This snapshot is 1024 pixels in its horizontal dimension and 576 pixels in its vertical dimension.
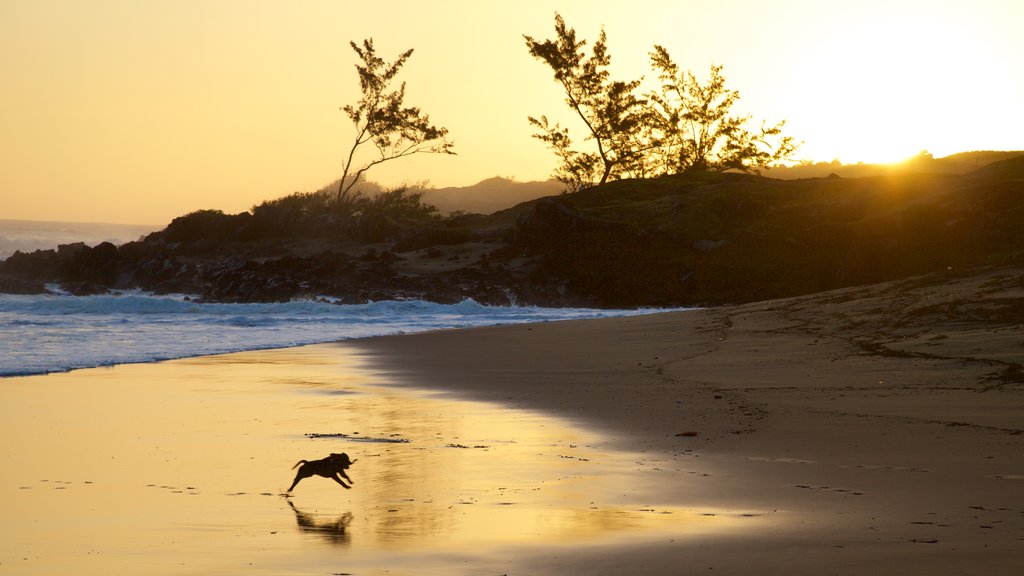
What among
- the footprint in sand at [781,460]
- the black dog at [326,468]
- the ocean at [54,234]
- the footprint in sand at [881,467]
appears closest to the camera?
the black dog at [326,468]

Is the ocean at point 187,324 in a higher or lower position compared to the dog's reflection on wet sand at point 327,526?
higher

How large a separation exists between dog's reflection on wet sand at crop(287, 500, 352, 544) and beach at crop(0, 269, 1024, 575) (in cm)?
3

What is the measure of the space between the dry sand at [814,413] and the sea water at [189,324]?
14.6ft

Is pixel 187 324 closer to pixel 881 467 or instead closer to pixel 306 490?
pixel 306 490

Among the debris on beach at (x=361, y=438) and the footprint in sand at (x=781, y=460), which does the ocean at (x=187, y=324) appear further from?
the footprint in sand at (x=781, y=460)

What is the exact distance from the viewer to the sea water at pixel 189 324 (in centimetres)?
1977

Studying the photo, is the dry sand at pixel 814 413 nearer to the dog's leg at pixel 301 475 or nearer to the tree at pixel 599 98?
the dog's leg at pixel 301 475

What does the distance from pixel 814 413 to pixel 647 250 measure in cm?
2888

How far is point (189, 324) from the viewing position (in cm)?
2936

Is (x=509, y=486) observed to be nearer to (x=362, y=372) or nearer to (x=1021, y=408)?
(x=1021, y=408)

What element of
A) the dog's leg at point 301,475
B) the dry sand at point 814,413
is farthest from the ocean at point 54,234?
the dog's leg at point 301,475

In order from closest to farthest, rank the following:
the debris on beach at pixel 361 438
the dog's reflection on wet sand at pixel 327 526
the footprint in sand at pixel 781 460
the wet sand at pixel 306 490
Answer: the wet sand at pixel 306 490
the dog's reflection on wet sand at pixel 327 526
the footprint in sand at pixel 781 460
the debris on beach at pixel 361 438

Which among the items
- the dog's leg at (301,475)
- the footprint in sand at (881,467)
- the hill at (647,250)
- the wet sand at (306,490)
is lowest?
the wet sand at (306,490)

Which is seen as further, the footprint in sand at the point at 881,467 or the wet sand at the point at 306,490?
the footprint in sand at the point at 881,467
